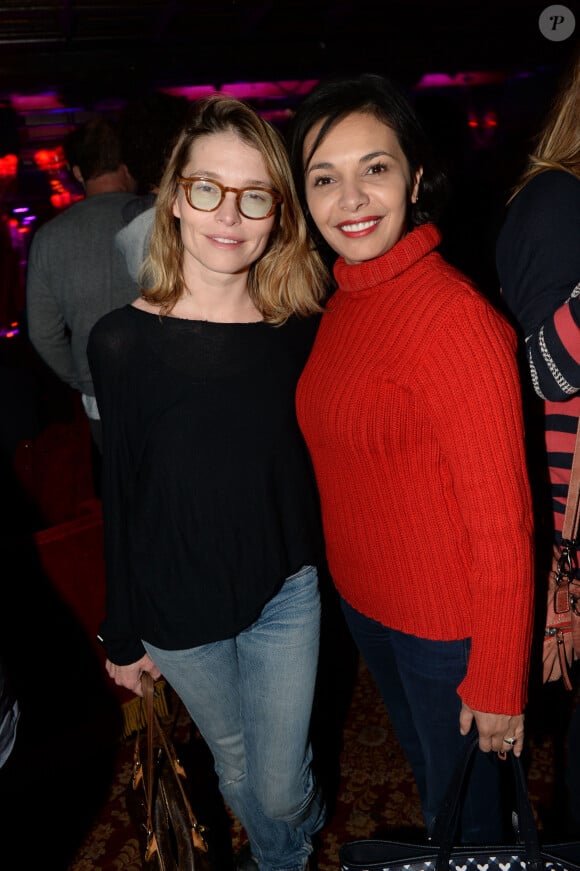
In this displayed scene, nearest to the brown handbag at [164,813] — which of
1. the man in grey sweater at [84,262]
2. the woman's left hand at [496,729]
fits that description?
the woman's left hand at [496,729]

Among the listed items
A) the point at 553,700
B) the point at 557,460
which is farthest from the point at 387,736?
the point at 557,460

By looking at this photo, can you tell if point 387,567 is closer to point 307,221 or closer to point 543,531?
point 543,531

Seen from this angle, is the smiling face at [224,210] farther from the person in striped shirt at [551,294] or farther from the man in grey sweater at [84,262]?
the man in grey sweater at [84,262]

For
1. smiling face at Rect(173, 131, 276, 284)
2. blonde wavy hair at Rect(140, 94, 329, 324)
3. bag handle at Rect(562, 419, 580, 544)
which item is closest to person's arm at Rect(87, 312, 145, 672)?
blonde wavy hair at Rect(140, 94, 329, 324)

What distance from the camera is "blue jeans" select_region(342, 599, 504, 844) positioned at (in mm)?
1475

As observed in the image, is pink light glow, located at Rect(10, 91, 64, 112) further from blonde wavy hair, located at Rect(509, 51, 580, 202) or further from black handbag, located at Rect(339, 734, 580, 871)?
black handbag, located at Rect(339, 734, 580, 871)

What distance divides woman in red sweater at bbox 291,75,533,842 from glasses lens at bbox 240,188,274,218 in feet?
0.31

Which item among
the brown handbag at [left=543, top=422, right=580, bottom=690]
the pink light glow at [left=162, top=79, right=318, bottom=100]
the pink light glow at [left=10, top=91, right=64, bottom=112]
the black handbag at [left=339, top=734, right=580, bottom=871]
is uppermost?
the pink light glow at [left=162, top=79, right=318, bottom=100]

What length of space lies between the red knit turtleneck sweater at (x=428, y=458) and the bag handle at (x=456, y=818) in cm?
10

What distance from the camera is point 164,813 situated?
1.70m

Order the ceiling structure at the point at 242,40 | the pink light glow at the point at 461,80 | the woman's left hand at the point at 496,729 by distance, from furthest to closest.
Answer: the pink light glow at the point at 461,80, the ceiling structure at the point at 242,40, the woman's left hand at the point at 496,729

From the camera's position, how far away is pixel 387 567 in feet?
4.83

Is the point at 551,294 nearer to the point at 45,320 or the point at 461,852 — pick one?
the point at 461,852

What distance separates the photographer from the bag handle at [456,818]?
1.26 m
